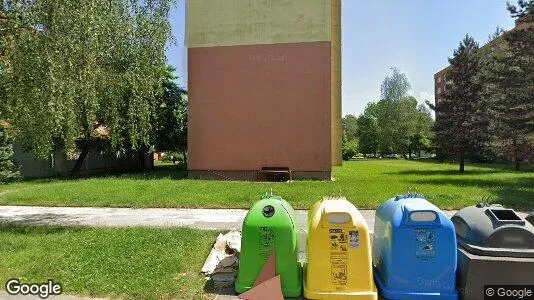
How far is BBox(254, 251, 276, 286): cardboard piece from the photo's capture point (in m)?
4.38

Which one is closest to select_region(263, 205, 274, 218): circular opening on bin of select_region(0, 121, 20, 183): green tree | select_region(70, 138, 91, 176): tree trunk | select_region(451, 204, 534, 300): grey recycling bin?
select_region(451, 204, 534, 300): grey recycling bin

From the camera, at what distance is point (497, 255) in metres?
3.99

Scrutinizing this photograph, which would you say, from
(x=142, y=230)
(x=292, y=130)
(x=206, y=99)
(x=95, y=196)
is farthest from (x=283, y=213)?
(x=206, y=99)

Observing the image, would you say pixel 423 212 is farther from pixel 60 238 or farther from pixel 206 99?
pixel 206 99

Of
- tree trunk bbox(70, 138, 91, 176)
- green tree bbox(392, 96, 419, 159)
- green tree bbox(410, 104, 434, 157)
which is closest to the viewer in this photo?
tree trunk bbox(70, 138, 91, 176)

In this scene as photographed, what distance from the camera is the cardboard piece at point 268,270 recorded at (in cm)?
A: 438

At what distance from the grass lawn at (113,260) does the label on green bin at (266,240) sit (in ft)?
3.30

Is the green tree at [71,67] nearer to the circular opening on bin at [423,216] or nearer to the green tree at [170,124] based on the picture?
the circular opening on bin at [423,216]

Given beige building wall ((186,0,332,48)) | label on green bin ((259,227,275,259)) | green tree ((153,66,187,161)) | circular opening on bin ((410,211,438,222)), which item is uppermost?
beige building wall ((186,0,332,48))

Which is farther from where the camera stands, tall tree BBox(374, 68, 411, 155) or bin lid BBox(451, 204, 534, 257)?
tall tree BBox(374, 68, 411, 155)

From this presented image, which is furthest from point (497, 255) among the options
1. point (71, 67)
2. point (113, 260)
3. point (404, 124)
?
point (404, 124)

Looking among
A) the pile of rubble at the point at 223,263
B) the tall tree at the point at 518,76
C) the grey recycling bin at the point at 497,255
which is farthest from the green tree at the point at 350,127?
the grey recycling bin at the point at 497,255

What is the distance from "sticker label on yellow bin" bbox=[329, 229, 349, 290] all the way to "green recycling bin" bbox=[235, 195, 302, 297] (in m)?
0.44

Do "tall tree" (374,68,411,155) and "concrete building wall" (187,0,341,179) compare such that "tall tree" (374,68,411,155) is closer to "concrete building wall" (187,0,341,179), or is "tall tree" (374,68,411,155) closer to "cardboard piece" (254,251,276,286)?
"concrete building wall" (187,0,341,179)
